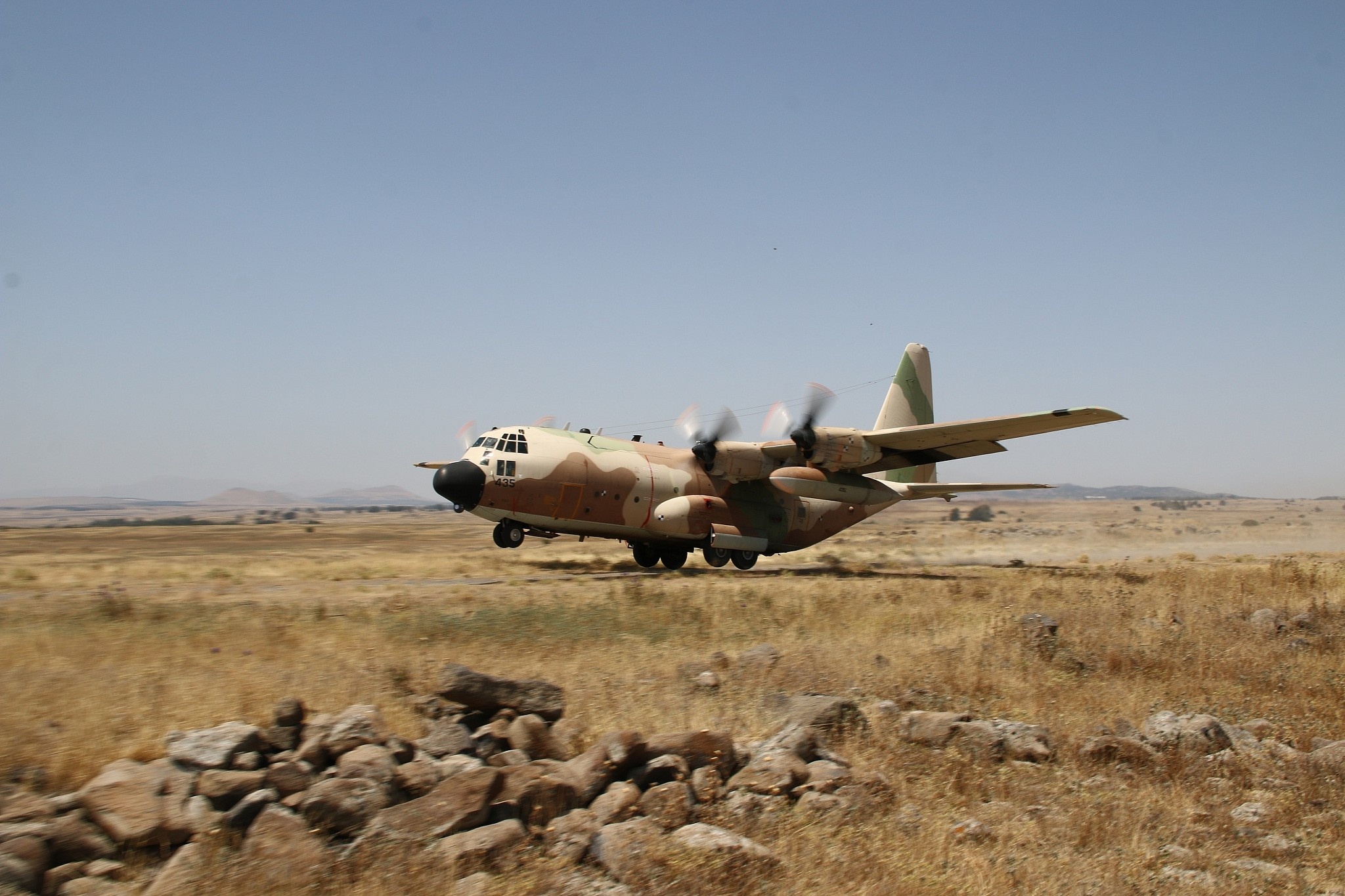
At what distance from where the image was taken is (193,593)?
60.8ft

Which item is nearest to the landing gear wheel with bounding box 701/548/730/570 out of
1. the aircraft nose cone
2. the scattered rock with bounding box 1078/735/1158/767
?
the aircraft nose cone

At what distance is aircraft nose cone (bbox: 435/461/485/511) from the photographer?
963 inches

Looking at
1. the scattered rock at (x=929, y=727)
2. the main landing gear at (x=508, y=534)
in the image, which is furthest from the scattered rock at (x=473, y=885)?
the main landing gear at (x=508, y=534)

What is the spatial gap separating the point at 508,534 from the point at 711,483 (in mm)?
6718

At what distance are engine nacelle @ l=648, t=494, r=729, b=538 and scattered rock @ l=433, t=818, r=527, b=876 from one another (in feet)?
67.7

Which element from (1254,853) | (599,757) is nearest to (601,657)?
(599,757)

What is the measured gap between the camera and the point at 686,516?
27.7 meters

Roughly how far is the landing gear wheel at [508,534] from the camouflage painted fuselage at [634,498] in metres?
0.32

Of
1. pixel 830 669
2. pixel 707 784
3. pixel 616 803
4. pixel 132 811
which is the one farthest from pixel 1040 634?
A: pixel 132 811

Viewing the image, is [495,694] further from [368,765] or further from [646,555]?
[646,555]

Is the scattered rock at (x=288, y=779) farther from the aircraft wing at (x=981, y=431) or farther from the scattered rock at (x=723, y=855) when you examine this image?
the aircraft wing at (x=981, y=431)

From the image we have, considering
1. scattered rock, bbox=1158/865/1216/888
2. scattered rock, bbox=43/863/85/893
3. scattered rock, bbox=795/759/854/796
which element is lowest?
scattered rock, bbox=1158/865/1216/888

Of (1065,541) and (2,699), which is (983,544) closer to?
(1065,541)

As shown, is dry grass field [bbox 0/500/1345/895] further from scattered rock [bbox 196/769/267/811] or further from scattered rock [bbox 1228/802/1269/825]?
scattered rock [bbox 196/769/267/811]
